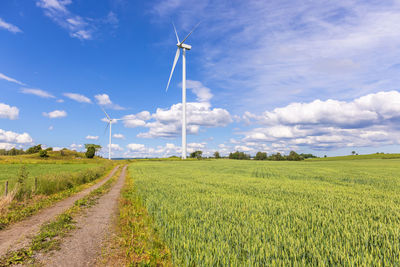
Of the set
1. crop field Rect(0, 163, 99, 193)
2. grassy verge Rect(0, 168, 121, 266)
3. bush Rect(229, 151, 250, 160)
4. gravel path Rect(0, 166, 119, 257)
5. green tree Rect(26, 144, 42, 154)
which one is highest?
green tree Rect(26, 144, 42, 154)

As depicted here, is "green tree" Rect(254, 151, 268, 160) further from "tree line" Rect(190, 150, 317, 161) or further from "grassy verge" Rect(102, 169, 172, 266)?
"grassy verge" Rect(102, 169, 172, 266)

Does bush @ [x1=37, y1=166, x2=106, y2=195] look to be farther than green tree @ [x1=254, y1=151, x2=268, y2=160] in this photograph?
No

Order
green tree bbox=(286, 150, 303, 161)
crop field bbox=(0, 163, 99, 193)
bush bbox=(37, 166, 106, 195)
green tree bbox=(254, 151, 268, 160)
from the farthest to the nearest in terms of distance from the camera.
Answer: green tree bbox=(254, 151, 268, 160) → green tree bbox=(286, 150, 303, 161) → crop field bbox=(0, 163, 99, 193) → bush bbox=(37, 166, 106, 195)

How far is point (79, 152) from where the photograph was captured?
146625 millimetres

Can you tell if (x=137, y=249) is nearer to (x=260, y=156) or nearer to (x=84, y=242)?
(x=84, y=242)

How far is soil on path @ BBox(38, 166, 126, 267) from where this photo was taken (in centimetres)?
608

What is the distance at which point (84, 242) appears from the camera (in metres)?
7.46

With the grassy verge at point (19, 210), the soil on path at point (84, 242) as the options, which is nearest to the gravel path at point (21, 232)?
the grassy verge at point (19, 210)

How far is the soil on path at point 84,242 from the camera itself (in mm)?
6078

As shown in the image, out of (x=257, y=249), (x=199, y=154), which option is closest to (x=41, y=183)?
(x=257, y=249)

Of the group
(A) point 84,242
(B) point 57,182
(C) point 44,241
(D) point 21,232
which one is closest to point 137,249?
(A) point 84,242

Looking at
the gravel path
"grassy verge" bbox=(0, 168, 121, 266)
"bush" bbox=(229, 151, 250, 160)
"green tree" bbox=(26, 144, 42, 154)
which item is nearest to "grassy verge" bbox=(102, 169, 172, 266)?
"grassy verge" bbox=(0, 168, 121, 266)

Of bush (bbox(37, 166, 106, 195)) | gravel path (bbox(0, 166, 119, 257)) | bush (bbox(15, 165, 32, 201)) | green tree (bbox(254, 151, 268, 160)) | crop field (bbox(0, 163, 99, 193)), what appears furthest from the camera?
green tree (bbox(254, 151, 268, 160))

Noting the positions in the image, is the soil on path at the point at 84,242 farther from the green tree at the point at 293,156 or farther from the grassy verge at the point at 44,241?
the green tree at the point at 293,156
